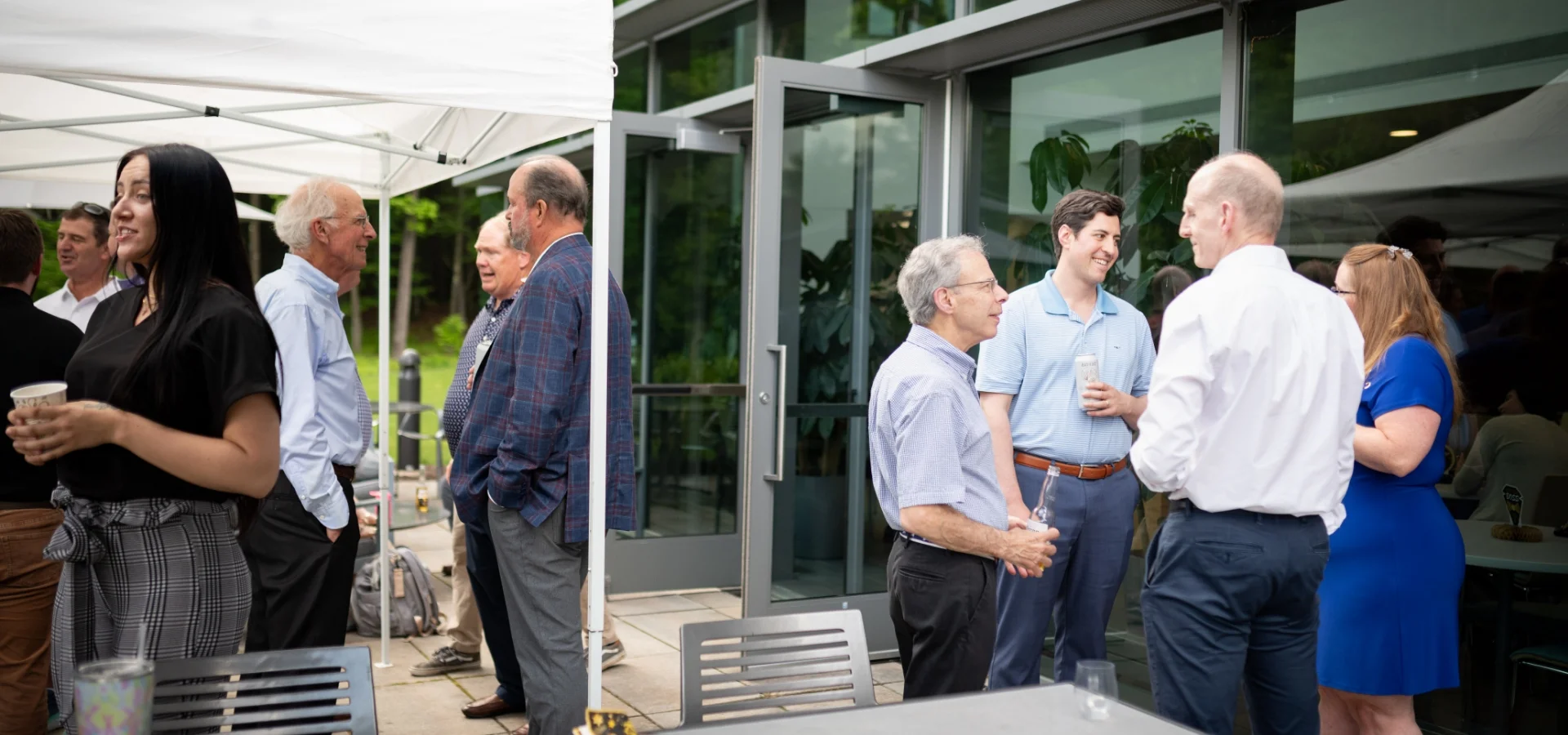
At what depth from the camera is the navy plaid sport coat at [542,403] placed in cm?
329

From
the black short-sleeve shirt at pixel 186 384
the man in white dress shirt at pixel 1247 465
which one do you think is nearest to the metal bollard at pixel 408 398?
the black short-sleeve shirt at pixel 186 384

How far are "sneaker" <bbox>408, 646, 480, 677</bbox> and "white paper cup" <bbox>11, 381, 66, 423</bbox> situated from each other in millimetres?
3067

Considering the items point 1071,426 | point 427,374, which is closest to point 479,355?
point 1071,426

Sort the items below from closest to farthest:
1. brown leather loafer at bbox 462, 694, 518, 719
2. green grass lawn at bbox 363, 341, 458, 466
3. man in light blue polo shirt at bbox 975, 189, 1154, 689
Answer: man in light blue polo shirt at bbox 975, 189, 1154, 689 < brown leather loafer at bbox 462, 694, 518, 719 < green grass lawn at bbox 363, 341, 458, 466

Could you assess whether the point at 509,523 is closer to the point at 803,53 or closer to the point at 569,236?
the point at 569,236

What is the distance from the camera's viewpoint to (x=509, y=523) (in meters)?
3.40

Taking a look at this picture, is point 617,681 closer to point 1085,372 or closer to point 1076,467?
point 1076,467

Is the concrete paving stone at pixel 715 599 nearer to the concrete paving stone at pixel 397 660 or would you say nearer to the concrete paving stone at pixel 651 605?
the concrete paving stone at pixel 651 605

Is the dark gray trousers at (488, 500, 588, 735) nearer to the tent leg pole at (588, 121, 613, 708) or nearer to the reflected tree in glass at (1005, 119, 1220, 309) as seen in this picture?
the tent leg pole at (588, 121, 613, 708)

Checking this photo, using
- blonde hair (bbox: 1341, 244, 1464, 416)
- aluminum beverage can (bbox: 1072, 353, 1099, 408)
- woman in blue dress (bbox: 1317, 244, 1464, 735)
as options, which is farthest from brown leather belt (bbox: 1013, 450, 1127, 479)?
blonde hair (bbox: 1341, 244, 1464, 416)

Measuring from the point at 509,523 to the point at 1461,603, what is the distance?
9.15 feet

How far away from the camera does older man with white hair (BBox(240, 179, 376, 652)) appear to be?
3369 mm

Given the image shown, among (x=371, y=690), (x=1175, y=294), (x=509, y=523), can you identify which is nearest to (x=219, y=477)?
(x=371, y=690)

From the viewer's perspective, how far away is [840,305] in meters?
5.33
